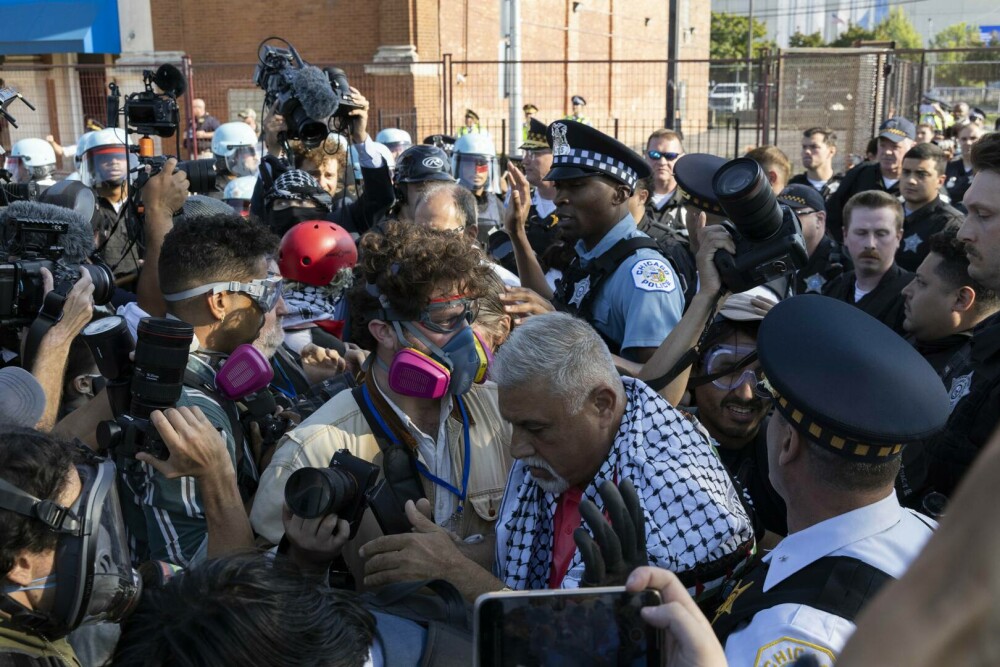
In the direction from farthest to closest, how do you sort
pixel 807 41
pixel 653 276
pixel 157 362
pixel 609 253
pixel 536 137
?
1. pixel 807 41
2. pixel 536 137
3. pixel 609 253
4. pixel 653 276
5. pixel 157 362

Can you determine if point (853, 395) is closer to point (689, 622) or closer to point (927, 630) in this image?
point (689, 622)

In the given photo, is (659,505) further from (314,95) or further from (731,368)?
(314,95)

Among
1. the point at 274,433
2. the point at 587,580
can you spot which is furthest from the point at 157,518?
the point at 587,580

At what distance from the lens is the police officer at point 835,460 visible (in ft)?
5.94

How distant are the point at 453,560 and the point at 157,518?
37.8 inches

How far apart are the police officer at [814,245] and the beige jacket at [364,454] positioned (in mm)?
3787

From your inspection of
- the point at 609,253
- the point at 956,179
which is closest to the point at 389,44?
the point at 956,179

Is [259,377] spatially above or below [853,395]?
below

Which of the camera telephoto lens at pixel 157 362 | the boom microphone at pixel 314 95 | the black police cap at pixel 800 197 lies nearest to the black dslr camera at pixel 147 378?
the camera telephoto lens at pixel 157 362

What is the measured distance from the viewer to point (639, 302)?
3.99 meters

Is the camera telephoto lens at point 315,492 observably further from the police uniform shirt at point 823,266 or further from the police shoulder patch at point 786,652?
the police uniform shirt at point 823,266

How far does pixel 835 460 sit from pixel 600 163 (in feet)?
8.78

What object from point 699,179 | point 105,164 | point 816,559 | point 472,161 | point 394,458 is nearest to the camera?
point 816,559

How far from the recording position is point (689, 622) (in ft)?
4.41
